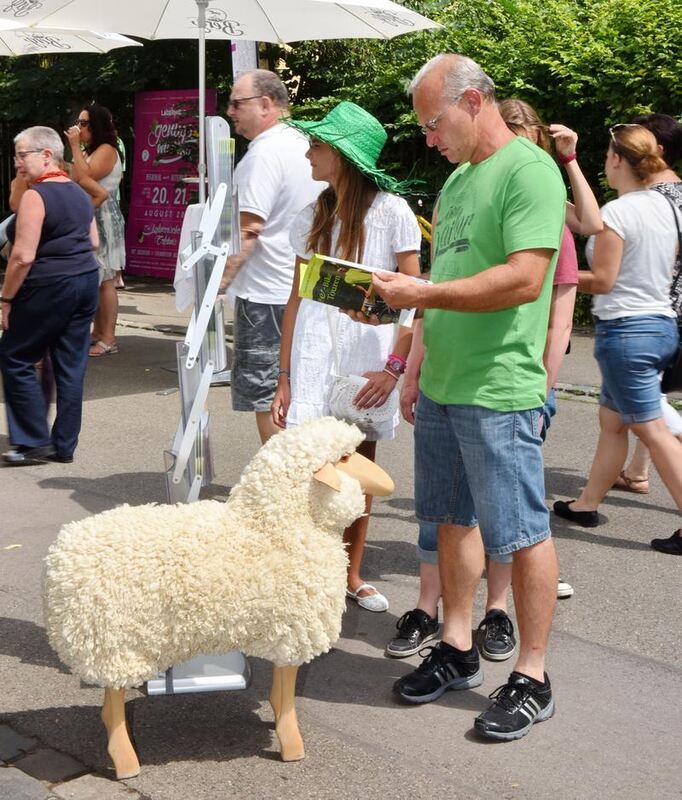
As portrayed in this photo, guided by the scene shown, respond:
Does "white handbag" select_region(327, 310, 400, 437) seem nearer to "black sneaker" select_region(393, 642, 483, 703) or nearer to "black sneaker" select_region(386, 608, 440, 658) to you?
"black sneaker" select_region(386, 608, 440, 658)

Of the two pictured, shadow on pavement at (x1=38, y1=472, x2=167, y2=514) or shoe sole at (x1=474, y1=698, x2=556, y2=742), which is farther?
shadow on pavement at (x1=38, y1=472, x2=167, y2=514)

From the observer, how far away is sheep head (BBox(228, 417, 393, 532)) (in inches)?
124

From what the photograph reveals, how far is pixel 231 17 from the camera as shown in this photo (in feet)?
20.6

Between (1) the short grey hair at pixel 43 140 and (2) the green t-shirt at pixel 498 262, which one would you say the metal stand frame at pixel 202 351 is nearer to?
(2) the green t-shirt at pixel 498 262

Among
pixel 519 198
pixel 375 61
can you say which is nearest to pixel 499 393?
pixel 519 198

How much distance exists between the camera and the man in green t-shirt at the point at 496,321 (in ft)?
10.7

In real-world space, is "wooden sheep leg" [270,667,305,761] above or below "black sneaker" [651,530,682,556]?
above

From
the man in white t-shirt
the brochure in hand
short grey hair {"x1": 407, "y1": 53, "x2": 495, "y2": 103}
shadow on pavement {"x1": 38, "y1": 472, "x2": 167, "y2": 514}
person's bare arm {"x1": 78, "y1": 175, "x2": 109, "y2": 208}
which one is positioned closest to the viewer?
short grey hair {"x1": 407, "y1": 53, "x2": 495, "y2": 103}


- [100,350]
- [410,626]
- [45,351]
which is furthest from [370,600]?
[100,350]

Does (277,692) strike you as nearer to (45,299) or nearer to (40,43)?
(45,299)

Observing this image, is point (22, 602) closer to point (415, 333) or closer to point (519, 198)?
point (415, 333)

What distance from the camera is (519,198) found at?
3.26 metres

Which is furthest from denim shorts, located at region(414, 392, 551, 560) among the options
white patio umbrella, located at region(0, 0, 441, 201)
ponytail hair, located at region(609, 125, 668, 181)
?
white patio umbrella, located at region(0, 0, 441, 201)

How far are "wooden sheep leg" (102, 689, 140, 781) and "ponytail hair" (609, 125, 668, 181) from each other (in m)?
3.49
